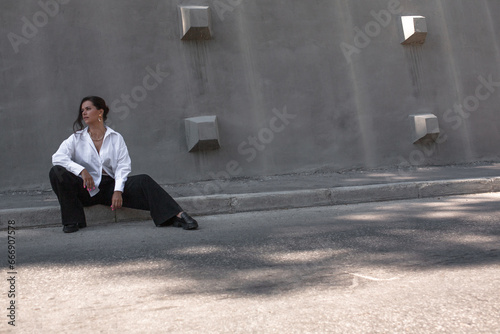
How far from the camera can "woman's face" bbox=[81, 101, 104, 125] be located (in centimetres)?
421

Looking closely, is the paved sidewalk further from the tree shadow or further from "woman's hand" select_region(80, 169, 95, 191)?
"woman's hand" select_region(80, 169, 95, 191)

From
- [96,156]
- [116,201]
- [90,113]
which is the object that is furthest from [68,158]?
[116,201]

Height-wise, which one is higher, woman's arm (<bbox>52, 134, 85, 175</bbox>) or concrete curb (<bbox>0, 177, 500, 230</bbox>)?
woman's arm (<bbox>52, 134, 85, 175</bbox>)

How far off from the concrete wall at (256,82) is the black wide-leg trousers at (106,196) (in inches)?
96.3

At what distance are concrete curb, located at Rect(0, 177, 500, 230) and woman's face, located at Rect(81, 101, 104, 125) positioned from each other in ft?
2.78

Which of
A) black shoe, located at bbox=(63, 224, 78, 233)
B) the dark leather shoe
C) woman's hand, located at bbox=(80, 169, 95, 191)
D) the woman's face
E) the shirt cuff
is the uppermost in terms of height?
the woman's face

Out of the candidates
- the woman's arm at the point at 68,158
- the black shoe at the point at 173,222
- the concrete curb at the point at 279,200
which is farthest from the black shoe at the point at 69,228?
the black shoe at the point at 173,222

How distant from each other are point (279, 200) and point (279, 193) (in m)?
0.08

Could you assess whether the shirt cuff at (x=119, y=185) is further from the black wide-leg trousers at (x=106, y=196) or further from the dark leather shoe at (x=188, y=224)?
the dark leather shoe at (x=188, y=224)

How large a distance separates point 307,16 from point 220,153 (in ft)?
9.44

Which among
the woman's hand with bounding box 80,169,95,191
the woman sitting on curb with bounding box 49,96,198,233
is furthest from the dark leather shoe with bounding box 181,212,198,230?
the woman's hand with bounding box 80,169,95,191

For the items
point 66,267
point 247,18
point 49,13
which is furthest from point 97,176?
point 247,18

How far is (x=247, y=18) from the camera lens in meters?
7.31

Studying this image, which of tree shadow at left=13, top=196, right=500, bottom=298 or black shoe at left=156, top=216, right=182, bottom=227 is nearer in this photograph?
tree shadow at left=13, top=196, right=500, bottom=298
